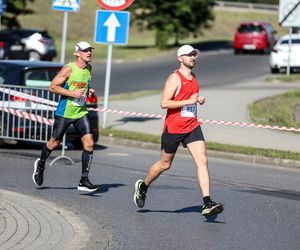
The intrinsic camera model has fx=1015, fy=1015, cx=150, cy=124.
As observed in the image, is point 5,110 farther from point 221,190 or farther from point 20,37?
point 20,37

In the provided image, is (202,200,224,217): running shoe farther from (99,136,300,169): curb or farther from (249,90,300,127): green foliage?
(249,90,300,127): green foliage

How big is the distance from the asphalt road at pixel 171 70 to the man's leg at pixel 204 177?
19.8 metres

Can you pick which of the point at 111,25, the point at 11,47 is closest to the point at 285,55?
the point at 11,47

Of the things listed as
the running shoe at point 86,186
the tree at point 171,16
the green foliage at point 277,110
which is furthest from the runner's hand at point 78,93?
the tree at point 171,16

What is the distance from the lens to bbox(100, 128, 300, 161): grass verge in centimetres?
1700

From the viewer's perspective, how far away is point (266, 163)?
55.6ft

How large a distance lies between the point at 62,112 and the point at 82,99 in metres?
0.31

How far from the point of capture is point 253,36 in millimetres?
52500

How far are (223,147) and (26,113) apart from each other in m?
3.65

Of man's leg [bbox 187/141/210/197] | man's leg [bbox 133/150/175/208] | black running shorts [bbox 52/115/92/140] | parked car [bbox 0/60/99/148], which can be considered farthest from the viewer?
parked car [bbox 0/60/99/148]

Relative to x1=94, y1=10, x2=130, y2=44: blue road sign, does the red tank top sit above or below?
below

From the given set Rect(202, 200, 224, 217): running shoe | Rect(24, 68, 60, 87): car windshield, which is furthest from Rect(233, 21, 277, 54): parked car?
Rect(202, 200, 224, 217): running shoe

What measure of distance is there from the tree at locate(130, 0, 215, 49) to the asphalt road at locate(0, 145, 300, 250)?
3898 cm

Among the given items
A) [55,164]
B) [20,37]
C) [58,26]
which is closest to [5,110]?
[55,164]
